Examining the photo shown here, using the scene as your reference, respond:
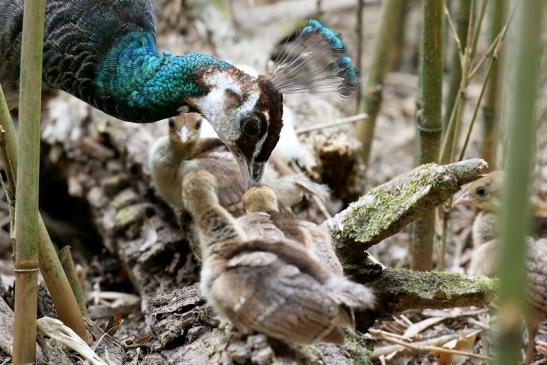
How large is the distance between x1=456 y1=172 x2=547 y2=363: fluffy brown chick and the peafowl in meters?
0.97

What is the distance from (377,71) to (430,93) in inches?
53.3

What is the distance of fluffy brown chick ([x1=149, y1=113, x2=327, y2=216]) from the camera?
398 cm

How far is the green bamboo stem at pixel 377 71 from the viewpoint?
15.1ft

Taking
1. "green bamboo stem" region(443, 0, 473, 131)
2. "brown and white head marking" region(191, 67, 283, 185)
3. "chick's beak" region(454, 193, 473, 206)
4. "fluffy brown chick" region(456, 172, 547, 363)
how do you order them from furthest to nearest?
"green bamboo stem" region(443, 0, 473, 131), "chick's beak" region(454, 193, 473, 206), "brown and white head marking" region(191, 67, 283, 185), "fluffy brown chick" region(456, 172, 547, 363)

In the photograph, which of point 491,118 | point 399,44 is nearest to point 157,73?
point 491,118

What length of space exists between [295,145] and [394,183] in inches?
61.9

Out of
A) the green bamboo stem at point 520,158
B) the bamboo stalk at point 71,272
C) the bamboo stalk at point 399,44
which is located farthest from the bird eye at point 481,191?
the bamboo stalk at point 399,44

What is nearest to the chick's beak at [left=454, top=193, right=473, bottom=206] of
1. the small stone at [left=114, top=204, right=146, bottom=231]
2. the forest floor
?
the forest floor

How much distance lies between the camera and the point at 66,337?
2729mm

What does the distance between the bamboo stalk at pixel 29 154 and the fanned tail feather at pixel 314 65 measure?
50.0 inches

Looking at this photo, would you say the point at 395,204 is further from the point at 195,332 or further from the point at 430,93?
the point at 430,93

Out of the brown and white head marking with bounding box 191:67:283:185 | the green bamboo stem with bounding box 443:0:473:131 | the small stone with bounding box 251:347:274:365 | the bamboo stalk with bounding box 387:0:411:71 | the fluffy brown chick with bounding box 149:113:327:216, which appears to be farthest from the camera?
the bamboo stalk with bounding box 387:0:411:71

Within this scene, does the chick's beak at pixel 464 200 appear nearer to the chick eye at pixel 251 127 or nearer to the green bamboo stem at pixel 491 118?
the green bamboo stem at pixel 491 118

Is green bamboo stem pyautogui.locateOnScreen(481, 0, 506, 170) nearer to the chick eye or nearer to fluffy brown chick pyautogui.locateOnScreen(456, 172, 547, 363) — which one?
fluffy brown chick pyautogui.locateOnScreen(456, 172, 547, 363)
